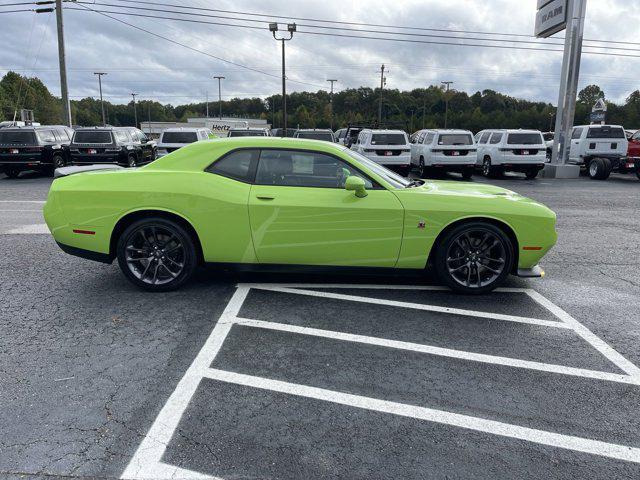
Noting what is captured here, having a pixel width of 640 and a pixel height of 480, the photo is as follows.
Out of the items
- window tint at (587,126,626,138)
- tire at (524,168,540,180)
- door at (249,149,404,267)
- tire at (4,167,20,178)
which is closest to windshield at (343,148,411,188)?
door at (249,149,404,267)

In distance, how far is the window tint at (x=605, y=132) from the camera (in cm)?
1806

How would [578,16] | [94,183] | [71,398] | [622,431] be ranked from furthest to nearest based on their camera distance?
[578,16] → [94,183] → [71,398] → [622,431]

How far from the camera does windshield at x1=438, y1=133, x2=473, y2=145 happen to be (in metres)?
16.8

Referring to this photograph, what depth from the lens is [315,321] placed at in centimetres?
413

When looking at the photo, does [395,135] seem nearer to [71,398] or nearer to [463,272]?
[463,272]

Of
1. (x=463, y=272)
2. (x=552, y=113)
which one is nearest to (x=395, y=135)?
(x=463, y=272)

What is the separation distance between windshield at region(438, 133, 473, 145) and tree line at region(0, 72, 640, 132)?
83.8m

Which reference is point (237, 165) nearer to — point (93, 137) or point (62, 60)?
point (93, 137)

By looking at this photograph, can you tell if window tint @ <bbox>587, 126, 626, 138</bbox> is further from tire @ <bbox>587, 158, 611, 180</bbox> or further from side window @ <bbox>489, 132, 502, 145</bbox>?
side window @ <bbox>489, 132, 502, 145</bbox>

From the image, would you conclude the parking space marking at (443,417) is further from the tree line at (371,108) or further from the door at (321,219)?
the tree line at (371,108)

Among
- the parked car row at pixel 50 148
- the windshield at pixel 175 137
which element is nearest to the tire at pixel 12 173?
the parked car row at pixel 50 148

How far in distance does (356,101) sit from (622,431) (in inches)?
4627

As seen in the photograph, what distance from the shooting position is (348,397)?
2.98m

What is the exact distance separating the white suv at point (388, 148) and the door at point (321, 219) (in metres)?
11.5
